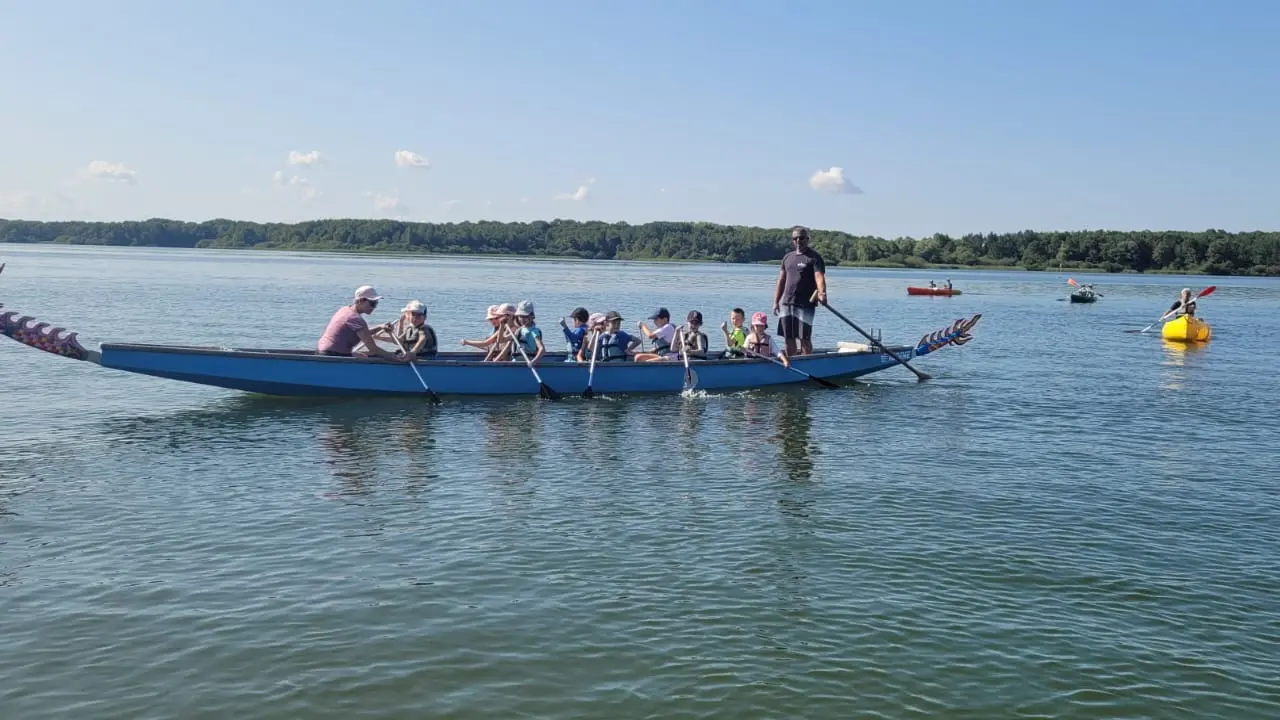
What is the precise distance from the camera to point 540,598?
336 inches

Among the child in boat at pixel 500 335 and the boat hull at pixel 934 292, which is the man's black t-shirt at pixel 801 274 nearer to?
the child in boat at pixel 500 335

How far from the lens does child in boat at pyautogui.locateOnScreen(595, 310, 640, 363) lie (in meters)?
20.3

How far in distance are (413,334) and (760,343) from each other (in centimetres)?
706

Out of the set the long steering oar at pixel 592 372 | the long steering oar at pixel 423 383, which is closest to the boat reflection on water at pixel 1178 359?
the long steering oar at pixel 592 372

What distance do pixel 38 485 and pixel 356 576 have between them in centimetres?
532

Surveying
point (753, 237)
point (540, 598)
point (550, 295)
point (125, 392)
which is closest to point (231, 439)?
point (125, 392)

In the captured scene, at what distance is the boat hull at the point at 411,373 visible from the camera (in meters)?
16.9

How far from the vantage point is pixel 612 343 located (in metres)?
20.4

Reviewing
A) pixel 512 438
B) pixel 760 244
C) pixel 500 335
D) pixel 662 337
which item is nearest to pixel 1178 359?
pixel 662 337

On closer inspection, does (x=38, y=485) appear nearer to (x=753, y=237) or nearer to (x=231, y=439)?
(x=231, y=439)

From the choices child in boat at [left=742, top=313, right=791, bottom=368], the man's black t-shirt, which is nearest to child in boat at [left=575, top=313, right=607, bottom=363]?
child in boat at [left=742, top=313, right=791, bottom=368]

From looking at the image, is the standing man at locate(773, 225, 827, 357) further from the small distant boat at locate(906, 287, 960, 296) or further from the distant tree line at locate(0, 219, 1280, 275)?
the distant tree line at locate(0, 219, 1280, 275)

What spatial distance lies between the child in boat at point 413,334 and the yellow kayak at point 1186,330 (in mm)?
27529

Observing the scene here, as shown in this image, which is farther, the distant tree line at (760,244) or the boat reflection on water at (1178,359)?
the distant tree line at (760,244)
